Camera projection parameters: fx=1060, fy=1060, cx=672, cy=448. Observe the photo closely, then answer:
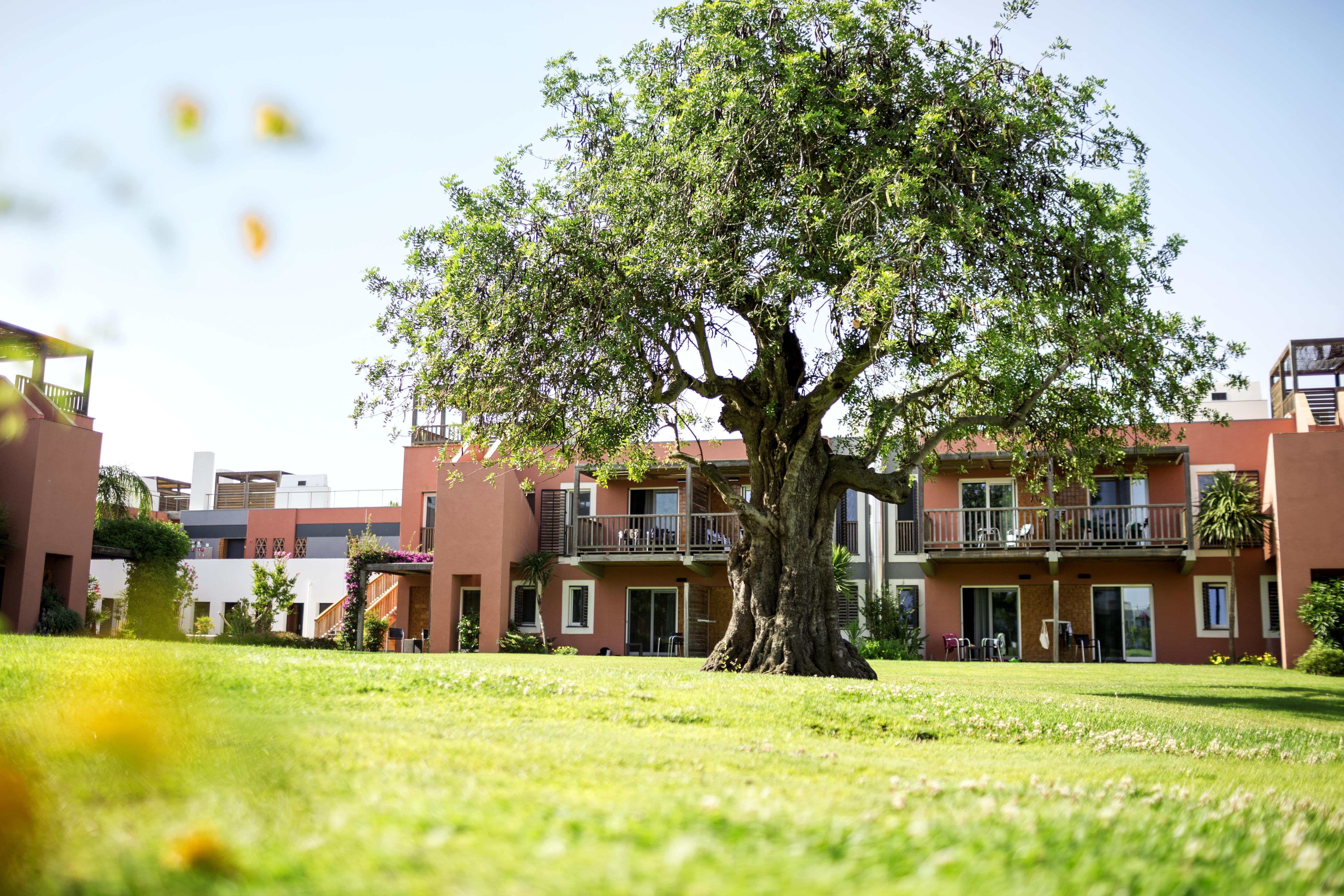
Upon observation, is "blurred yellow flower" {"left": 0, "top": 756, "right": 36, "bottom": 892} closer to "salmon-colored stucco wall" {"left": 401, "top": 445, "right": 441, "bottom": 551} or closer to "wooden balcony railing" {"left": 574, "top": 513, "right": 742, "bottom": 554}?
"wooden balcony railing" {"left": 574, "top": 513, "right": 742, "bottom": 554}

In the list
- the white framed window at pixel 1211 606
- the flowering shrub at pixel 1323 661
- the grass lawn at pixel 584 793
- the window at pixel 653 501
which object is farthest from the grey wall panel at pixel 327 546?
the grass lawn at pixel 584 793

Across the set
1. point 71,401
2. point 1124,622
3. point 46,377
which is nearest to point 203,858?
point 46,377

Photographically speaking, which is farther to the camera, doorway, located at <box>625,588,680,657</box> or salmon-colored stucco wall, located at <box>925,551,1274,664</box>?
doorway, located at <box>625,588,680,657</box>

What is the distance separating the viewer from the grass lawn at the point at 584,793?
2.51 m

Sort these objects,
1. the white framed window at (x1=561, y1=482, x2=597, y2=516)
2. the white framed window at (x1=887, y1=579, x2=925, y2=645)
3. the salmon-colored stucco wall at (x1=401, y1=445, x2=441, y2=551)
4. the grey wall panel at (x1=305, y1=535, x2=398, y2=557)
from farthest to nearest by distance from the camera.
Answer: the grey wall panel at (x1=305, y1=535, x2=398, y2=557) < the salmon-colored stucco wall at (x1=401, y1=445, x2=441, y2=551) < the white framed window at (x1=561, y1=482, x2=597, y2=516) < the white framed window at (x1=887, y1=579, x2=925, y2=645)

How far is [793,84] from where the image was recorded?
13.3 m

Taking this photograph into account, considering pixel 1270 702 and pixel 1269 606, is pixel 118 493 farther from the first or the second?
pixel 1269 606

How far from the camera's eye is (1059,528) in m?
26.5

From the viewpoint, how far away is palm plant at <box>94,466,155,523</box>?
29.1m

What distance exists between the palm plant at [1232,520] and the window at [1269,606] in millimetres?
661

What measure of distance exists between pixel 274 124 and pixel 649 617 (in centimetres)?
2821

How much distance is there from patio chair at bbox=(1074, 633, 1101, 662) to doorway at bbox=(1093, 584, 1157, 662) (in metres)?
0.25

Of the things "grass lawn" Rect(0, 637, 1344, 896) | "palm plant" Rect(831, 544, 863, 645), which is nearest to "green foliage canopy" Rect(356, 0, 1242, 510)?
"grass lawn" Rect(0, 637, 1344, 896)

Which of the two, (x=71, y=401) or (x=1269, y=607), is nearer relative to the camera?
(x=71, y=401)
